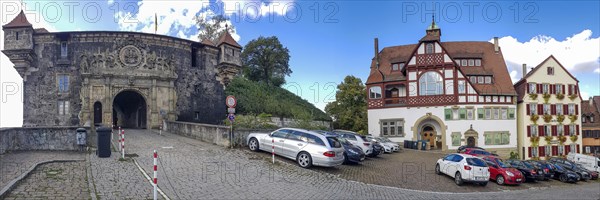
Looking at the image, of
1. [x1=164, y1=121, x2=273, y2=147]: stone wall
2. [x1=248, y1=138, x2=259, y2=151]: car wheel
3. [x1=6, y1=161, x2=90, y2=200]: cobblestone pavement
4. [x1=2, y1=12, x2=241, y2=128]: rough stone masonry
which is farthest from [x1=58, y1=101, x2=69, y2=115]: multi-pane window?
[x1=6, y1=161, x2=90, y2=200]: cobblestone pavement

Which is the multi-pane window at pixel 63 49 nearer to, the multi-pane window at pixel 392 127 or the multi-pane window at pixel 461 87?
the multi-pane window at pixel 392 127

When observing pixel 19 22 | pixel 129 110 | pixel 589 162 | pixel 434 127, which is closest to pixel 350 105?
pixel 434 127

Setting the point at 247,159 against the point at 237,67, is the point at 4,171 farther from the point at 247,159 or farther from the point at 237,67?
the point at 237,67

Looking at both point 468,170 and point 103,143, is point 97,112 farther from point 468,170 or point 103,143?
point 468,170

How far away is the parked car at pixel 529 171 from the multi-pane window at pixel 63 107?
3162cm

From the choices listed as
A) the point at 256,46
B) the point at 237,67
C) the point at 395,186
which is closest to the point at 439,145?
the point at 237,67

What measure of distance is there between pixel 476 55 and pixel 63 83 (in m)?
39.7

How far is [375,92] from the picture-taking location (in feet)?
139

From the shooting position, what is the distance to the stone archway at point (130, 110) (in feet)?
117

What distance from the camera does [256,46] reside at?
61094 mm

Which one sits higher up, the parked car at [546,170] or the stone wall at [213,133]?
the stone wall at [213,133]

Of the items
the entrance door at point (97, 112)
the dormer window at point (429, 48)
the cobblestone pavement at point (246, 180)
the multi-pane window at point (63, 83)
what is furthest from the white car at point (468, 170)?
the multi-pane window at point (63, 83)

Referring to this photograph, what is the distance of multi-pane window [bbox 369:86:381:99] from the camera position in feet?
139

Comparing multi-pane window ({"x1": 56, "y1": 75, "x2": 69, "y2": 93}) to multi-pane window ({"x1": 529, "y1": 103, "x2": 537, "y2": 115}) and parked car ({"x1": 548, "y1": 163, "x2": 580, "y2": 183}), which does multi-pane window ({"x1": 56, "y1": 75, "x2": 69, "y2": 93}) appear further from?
multi-pane window ({"x1": 529, "y1": 103, "x2": 537, "y2": 115})
